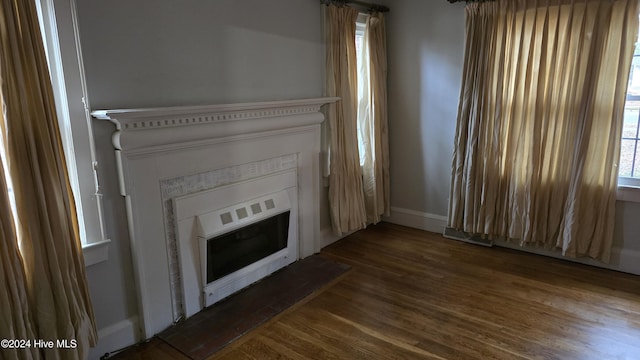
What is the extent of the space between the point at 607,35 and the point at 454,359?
2546 mm

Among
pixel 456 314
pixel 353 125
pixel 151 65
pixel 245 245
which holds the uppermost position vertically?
pixel 151 65

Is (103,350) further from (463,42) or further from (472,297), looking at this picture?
(463,42)

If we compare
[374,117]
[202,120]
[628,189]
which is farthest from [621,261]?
[202,120]

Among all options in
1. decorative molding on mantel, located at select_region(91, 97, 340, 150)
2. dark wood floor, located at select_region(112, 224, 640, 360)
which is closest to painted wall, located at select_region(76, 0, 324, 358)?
decorative molding on mantel, located at select_region(91, 97, 340, 150)

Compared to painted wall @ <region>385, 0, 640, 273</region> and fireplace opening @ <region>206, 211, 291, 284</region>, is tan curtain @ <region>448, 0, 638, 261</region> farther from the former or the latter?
fireplace opening @ <region>206, 211, 291, 284</region>

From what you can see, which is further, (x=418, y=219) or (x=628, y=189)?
(x=418, y=219)

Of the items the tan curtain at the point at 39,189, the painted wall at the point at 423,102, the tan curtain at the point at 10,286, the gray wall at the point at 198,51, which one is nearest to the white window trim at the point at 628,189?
the painted wall at the point at 423,102

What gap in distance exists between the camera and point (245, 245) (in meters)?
3.01

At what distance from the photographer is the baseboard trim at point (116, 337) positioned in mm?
2266

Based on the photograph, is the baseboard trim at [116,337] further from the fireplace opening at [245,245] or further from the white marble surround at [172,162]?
the fireplace opening at [245,245]

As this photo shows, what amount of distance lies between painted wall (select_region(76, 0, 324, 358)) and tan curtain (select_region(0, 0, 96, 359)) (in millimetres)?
261

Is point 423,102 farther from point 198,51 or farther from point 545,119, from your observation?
point 198,51

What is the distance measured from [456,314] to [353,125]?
186 centimetres

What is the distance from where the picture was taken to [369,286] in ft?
10.2
